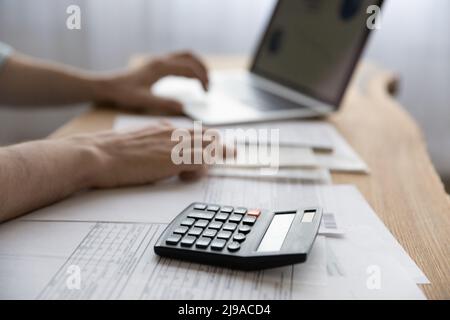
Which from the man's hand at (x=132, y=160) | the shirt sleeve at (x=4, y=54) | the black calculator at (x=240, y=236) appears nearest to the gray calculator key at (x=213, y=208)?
the black calculator at (x=240, y=236)

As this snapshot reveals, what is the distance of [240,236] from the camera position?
563 mm

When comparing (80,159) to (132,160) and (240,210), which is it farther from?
(240,210)

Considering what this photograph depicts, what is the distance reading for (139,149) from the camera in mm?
770

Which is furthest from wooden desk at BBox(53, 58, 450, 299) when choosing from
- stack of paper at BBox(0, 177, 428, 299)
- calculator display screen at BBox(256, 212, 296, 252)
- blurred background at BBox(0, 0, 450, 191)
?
Result: blurred background at BBox(0, 0, 450, 191)

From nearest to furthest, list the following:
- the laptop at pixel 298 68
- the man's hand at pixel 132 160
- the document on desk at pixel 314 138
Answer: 1. the man's hand at pixel 132 160
2. the document on desk at pixel 314 138
3. the laptop at pixel 298 68

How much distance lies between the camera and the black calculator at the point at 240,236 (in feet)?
1.73

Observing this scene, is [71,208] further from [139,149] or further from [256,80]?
[256,80]

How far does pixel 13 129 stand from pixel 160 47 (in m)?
0.61

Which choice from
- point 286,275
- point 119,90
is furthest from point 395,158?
point 119,90

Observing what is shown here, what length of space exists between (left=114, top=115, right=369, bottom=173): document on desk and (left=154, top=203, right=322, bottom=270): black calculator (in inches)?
9.2

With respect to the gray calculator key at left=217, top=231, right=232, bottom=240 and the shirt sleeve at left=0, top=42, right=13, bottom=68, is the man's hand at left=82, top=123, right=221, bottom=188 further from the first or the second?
the shirt sleeve at left=0, top=42, right=13, bottom=68

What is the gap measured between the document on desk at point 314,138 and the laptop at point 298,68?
1.2 inches

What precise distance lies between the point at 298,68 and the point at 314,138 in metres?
0.30

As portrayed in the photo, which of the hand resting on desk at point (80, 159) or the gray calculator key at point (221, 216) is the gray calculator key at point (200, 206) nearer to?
the gray calculator key at point (221, 216)
